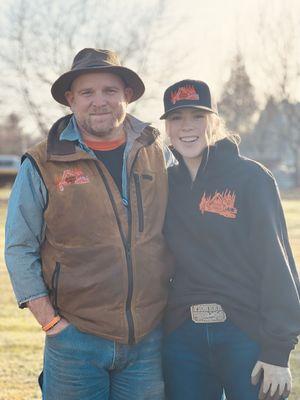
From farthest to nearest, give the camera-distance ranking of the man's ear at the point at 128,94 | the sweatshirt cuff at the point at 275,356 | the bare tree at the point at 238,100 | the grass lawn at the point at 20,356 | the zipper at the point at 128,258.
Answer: the bare tree at the point at 238,100 < the grass lawn at the point at 20,356 < the man's ear at the point at 128,94 < the zipper at the point at 128,258 < the sweatshirt cuff at the point at 275,356

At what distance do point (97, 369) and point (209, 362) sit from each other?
0.50 metres

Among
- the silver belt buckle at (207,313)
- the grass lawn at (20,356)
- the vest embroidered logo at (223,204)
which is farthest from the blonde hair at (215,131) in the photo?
the grass lawn at (20,356)

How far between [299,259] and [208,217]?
27.2 ft

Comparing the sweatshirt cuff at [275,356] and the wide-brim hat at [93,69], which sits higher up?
the wide-brim hat at [93,69]

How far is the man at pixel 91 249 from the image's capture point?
2.59m

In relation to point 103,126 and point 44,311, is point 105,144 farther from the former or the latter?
point 44,311

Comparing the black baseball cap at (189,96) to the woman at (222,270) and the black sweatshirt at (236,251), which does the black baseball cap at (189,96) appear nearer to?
the woman at (222,270)

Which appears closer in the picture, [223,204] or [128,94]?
[223,204]

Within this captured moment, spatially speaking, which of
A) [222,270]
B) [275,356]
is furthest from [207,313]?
[275,356]

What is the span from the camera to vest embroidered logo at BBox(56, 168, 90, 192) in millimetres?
2588

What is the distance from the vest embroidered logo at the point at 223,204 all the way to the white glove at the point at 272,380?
2.11ft

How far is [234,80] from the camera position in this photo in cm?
4050

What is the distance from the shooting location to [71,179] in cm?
260

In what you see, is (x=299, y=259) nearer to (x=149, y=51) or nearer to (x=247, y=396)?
(x=247, y=396)
